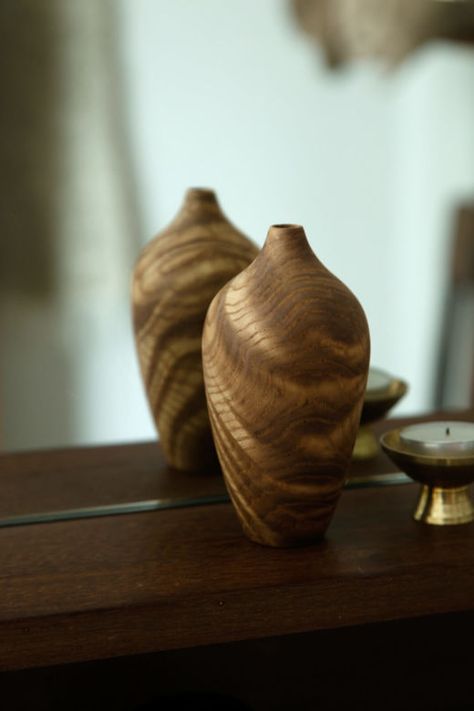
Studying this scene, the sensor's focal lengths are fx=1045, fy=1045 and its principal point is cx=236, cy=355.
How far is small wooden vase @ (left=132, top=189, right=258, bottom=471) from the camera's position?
0.85 meters

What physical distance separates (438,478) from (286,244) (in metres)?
0.21

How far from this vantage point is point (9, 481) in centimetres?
92

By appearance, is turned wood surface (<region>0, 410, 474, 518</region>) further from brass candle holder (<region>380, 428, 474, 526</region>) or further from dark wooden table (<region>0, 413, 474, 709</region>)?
brass candle holder (<region>380, 428, 474, 526</region>)

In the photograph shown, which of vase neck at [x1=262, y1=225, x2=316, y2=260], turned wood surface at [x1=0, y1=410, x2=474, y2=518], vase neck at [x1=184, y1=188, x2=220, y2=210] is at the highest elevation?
vase neck at [x1=184, y1=188, x2=220, y2=210]

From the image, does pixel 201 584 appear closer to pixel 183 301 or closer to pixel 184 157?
pixel 183 301

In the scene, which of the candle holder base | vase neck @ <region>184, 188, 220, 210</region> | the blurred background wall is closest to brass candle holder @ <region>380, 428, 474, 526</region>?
the candle holder base

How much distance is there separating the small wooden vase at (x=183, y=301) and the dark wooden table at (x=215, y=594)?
2.4 inches

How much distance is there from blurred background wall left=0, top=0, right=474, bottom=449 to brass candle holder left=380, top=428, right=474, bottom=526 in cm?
113

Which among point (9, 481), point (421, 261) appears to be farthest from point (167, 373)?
point (421, 261)

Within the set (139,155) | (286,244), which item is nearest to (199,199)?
(286,244)

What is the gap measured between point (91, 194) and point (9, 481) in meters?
1.00

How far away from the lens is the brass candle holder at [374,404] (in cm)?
90

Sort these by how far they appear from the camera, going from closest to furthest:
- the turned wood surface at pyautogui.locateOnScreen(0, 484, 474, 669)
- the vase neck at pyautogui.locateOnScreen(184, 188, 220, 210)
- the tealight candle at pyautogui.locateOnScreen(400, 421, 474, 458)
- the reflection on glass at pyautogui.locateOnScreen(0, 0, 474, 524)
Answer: the turned wood surface at pyautogui.locateOnScreen(0, 484, 474, 669) → the tealight candle at pyautogui.locateOnScreen(400, 421, 474, 458) → the vase neck at pyautogui.locateOnScreen(184, 188, 220, 210) → the reflection on glass at pyautogui.locateOnScreen(0, 0, 474, 524)

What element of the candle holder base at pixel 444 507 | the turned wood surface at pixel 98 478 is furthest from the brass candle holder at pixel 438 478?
the turned wood surface at pixel 98 478
